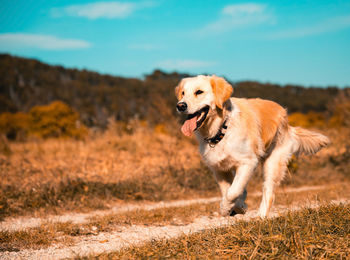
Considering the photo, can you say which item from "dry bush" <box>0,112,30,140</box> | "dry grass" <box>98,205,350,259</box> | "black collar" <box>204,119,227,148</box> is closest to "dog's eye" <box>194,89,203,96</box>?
"black collar" <box>204,119,227,148</box>

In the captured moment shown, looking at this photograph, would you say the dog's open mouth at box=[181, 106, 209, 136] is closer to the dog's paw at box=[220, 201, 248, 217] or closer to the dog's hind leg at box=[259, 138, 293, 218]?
the dog's paw at box=[220, 201, 248, 217]

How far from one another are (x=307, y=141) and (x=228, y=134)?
1800mm

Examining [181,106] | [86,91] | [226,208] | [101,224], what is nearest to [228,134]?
[181,106]

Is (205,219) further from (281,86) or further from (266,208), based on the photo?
(281,86)

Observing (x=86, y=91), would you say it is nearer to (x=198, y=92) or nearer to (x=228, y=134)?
(x=198, y=92)

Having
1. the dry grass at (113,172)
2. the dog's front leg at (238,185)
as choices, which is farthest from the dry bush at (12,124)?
the dog's front leg at (238,185)

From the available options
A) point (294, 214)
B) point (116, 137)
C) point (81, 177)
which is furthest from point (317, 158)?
point (294, 214)

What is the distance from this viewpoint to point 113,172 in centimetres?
862

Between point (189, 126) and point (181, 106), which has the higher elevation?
point (181, 106)

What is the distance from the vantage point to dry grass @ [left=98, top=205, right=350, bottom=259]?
2691mm

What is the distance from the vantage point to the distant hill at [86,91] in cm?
4659

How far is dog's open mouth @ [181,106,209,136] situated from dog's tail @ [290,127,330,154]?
1849mm

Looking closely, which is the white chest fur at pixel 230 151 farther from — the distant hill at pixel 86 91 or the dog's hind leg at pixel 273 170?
the distant hill at pixel 86 91

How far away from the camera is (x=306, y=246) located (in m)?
2.70
